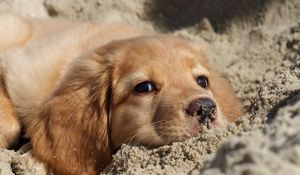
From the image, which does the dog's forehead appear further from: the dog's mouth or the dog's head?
the dog's mouth

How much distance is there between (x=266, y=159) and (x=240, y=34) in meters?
4.54

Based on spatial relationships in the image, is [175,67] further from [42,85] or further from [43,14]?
[43,14]

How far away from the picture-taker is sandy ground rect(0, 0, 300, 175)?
2525mm

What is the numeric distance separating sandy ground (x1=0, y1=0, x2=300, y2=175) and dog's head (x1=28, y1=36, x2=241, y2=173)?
0.59ft

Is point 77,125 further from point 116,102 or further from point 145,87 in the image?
point 145,87

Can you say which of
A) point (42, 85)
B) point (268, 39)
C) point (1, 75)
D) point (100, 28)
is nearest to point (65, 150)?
point (42, 85)

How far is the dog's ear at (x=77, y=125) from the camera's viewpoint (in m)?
4.21

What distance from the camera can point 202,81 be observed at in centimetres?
455

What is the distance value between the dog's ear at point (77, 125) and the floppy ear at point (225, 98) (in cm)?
77

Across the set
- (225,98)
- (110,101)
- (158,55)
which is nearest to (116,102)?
(110,101)

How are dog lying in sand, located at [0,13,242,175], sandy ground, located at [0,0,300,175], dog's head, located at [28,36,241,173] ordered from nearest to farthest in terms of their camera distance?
sandy ground, located at [0,0,300,175]
dog lying in sand, located at [0,13,242,175]
dog's head, located at [28,36,241,173]

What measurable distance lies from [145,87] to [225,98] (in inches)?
30.4

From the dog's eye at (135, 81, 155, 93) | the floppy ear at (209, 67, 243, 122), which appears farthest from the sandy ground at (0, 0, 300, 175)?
the dog's eye at (135, 81, 155, 93)

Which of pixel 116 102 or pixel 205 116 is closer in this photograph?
pixel 205 116
